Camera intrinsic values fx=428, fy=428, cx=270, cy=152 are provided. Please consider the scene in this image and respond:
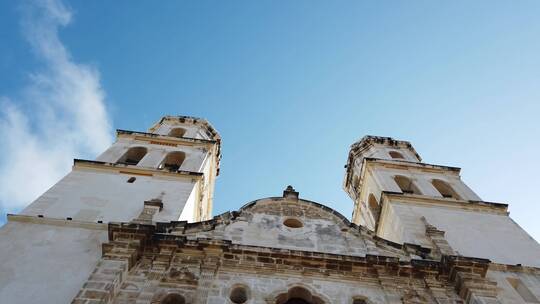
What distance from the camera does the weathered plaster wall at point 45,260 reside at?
32.3ft

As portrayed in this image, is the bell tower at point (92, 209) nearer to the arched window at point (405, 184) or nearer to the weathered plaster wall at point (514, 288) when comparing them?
the arched window at point (405, 184)

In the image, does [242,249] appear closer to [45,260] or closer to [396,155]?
[45,260]

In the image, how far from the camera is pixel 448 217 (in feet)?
52.3

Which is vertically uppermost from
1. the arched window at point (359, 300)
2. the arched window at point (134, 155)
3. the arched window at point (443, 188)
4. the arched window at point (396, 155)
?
the arched window at point (396, 155)

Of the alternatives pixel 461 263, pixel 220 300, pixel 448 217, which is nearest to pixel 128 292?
pixel 220 300

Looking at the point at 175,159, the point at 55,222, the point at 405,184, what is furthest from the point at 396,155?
the point at 55,222

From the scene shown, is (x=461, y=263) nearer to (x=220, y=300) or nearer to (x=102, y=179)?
(x=220, y=300)

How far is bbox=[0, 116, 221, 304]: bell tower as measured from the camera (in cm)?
1036

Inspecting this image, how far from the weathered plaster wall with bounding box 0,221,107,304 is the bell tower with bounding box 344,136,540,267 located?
988 cm

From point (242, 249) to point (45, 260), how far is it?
5.04m

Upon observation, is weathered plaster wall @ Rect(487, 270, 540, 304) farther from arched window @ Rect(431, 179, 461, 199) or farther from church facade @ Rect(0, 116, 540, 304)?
arched window @ Rect(431, 179, 461, 199)

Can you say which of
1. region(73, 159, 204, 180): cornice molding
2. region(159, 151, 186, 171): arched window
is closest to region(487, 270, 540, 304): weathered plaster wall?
region(73, 159, 204, 180): cornice molding

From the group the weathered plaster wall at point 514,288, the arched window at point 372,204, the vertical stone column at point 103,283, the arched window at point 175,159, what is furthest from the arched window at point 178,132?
the weathered plaster wall at point 514,288

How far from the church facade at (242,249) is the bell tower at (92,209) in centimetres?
4
